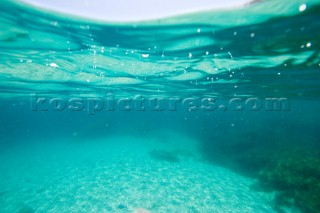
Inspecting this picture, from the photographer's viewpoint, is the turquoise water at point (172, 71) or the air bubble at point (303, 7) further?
the turquoise water at point (172, 71)

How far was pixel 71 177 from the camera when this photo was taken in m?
19.1

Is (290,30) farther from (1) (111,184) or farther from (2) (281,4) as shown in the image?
(1) (111,184)

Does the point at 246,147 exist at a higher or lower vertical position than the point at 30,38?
lower

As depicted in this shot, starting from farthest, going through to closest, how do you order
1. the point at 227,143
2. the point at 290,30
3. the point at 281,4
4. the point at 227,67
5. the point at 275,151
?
the point at 227,143, the point at 275,151, the point at 227,67, the point at 290,30, the point at 281,4

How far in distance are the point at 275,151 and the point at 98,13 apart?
23.1m

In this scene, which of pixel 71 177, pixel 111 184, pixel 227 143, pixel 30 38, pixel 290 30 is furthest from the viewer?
pixel 227 143

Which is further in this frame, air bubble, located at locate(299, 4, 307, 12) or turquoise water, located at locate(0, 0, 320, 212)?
turquoise water, located at locate(0, 0, 320, 212)

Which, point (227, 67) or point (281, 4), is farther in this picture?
point (227, 67)

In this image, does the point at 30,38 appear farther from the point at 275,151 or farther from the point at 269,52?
the point at 275,151

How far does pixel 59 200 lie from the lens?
1412 cm

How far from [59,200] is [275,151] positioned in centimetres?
2242

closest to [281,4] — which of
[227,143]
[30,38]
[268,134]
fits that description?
[30,38]

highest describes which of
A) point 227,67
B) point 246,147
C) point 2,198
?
point 227,67

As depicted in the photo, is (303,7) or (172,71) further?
(172,71)
